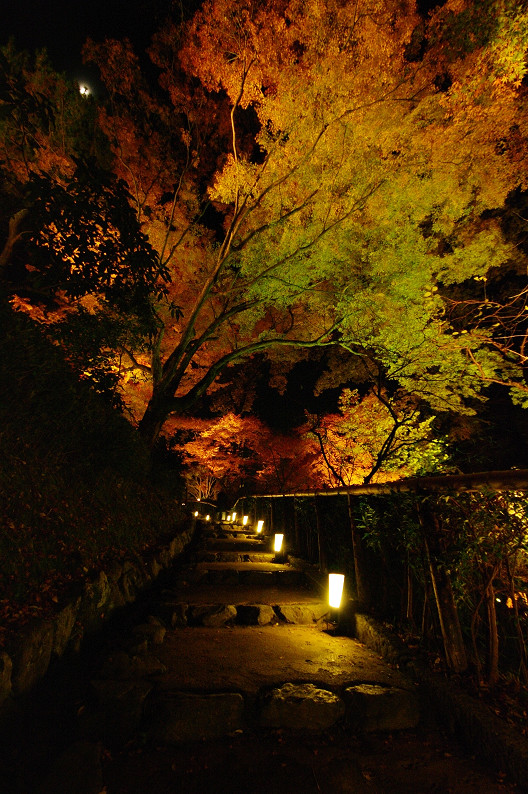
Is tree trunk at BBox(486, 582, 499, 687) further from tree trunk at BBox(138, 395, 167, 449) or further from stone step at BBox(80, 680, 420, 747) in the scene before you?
tree trunk at BBox(138, 395, 167, 449)

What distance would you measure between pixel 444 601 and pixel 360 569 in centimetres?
180

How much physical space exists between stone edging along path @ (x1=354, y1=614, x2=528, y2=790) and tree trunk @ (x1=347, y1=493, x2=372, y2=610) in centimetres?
104

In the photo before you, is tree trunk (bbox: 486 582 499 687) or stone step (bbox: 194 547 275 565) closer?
tree trunk (bbox: 486 582 499 687)

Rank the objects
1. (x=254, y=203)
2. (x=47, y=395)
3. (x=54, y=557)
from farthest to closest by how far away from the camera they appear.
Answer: (x=254, y=203), (x=47, y=395), (x=54, y=557)

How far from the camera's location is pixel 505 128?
8.45m

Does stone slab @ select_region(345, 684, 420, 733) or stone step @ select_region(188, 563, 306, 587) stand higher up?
stone step @ select_region(188, 563, 306, 587)

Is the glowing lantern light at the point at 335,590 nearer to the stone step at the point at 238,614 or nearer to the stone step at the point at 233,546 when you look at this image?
the stone step at the point at 238,614

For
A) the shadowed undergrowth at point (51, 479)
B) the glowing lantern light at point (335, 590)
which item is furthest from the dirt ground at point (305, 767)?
the glowing lantern light at point (335, 590)

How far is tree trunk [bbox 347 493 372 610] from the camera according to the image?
15.9 ft

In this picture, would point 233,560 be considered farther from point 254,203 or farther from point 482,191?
point 482,191

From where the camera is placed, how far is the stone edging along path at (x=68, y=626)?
2.75 meters

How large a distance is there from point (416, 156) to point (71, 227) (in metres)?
8.49

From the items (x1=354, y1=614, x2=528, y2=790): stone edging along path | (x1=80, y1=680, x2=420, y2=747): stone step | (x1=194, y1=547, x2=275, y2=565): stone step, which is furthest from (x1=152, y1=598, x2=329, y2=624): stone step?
(x1=194, y1=547, x2=275, y2=565): stone step

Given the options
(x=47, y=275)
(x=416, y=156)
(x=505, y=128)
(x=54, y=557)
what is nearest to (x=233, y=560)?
(x=54, y=557)
